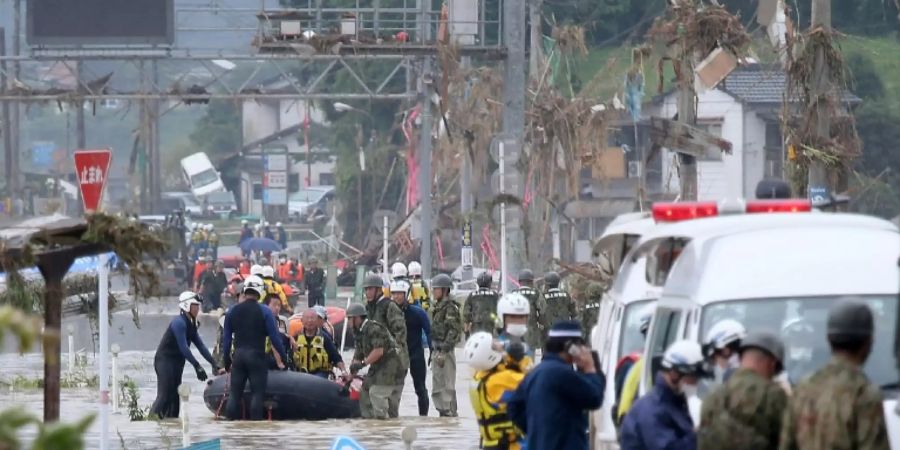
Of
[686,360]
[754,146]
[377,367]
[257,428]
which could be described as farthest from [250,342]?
[754,146]

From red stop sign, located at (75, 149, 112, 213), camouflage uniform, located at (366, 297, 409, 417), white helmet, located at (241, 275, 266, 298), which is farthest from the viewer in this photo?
camouflage uniform, located at (366, 297, 409, 417)

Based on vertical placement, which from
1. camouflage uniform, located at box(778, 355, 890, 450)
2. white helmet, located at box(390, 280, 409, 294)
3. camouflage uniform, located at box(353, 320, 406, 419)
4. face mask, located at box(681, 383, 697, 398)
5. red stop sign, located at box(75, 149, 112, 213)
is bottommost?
camouflage uniform, located at box(353, 320, 406, 419)

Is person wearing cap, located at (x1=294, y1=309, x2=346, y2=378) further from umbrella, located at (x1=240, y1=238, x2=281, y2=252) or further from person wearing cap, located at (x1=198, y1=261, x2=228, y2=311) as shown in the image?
umbrella, located at (x1=240, y1=238, x2=281, y2=252)

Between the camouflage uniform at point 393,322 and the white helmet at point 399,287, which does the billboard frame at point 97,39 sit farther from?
the camouflage uniform at point 393,322

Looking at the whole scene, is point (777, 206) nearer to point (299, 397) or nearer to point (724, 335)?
point (724, 335)

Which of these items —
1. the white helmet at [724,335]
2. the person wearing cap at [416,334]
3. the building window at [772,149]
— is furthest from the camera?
the building window at [772,149]

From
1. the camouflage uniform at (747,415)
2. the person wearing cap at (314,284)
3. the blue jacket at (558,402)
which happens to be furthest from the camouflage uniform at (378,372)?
the person wearing cap at (314,284)

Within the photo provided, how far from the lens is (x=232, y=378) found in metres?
19.2

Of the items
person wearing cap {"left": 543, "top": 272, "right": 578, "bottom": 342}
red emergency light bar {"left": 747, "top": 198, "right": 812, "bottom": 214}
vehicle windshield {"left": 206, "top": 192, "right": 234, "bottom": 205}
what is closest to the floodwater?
person wearing cap {"left": 543, "top": 272, "right": 578, "bottom": 342}

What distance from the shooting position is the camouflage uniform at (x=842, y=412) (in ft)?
22.0

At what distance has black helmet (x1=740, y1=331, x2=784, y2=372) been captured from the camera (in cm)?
751

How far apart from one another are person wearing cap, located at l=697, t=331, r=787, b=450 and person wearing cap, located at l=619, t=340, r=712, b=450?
92 cm

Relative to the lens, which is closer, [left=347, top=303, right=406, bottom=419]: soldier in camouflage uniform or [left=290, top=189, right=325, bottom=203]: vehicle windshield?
[left=347, top=303, right=406, bottom=419]: soldier in camouflage uniform

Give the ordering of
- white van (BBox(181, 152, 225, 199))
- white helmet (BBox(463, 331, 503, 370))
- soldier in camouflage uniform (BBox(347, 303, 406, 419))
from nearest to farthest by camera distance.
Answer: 1. white helmet (BBox(463, 331, 503, 370))
2. soldier in camouflage uniform (BBox(347, 303, 406, 419))
3. white van (BBox(181, 152, 225, 199))
